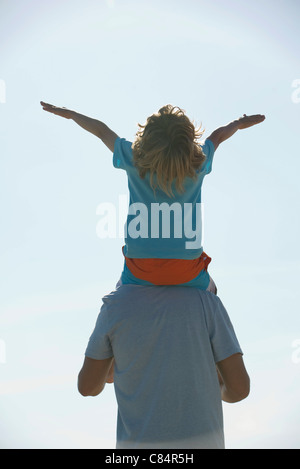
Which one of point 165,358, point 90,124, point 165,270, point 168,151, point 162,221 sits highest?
point 90,124

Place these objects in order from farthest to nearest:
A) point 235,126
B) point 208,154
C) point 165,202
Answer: point 235,126 < point 208,154 < point 165,202

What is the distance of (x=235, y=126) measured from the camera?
8.50ft

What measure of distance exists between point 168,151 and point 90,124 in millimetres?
523

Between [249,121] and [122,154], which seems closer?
[122,154]

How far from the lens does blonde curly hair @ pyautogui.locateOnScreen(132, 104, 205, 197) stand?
6.94ft

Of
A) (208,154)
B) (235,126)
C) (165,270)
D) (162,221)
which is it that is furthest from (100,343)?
(235,126)

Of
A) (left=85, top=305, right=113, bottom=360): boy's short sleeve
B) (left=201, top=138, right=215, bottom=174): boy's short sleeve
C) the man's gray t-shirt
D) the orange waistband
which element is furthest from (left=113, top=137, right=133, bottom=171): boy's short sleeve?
(left=85, top=305, right=113, bottom=360): boy's short sleeve

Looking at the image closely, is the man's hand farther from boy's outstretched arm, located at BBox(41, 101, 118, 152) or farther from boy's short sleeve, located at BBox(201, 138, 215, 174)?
boy's short sleeve, located at BBox(201, 138, 215, 174)

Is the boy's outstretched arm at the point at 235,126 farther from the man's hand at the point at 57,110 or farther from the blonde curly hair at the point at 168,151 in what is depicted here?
the man's hand at the point at 57,110

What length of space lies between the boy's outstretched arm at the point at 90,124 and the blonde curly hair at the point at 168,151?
19 centimetres

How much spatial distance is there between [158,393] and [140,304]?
1.33 feet

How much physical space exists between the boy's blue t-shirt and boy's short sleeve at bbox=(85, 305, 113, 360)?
354mm

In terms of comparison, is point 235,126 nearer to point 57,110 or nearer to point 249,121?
point 249,121
